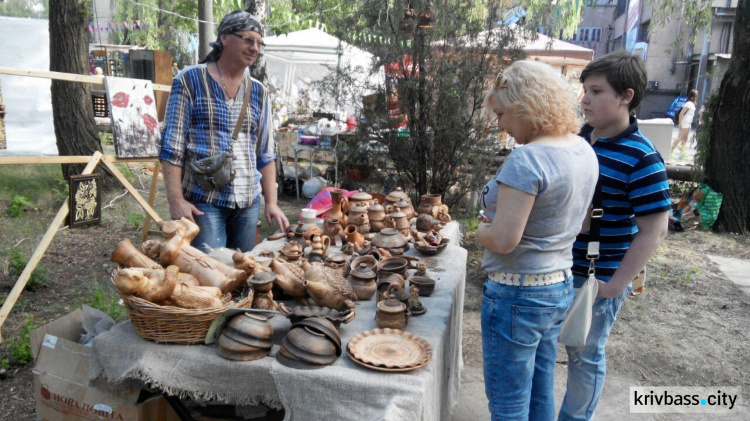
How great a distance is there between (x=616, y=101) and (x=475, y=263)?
3.61 meters

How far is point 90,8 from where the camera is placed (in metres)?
6.42

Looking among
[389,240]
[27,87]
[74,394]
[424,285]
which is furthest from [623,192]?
[27,87]

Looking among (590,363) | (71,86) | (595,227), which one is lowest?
(590,363)

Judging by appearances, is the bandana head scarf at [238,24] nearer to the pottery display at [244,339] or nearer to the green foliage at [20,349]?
the pottery display at [244,339]

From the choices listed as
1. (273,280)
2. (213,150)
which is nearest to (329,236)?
(213,150)

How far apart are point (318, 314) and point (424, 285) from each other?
0.58 meters

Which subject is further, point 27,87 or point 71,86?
point 27,87

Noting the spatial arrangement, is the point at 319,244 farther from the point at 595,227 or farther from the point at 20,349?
the point at 20,349

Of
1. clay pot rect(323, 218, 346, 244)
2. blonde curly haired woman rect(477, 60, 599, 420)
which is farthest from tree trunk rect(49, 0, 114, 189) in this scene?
blonde curly haired woman rect(477, 60, 599, 420)

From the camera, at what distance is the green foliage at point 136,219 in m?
5.93

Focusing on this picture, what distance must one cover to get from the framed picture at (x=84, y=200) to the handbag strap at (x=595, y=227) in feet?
9.38

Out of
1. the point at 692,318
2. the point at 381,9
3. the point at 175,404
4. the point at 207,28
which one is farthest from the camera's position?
the point at 207,28

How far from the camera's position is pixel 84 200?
3176 millimetres

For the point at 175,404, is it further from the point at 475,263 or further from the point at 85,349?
the point at 475,263
